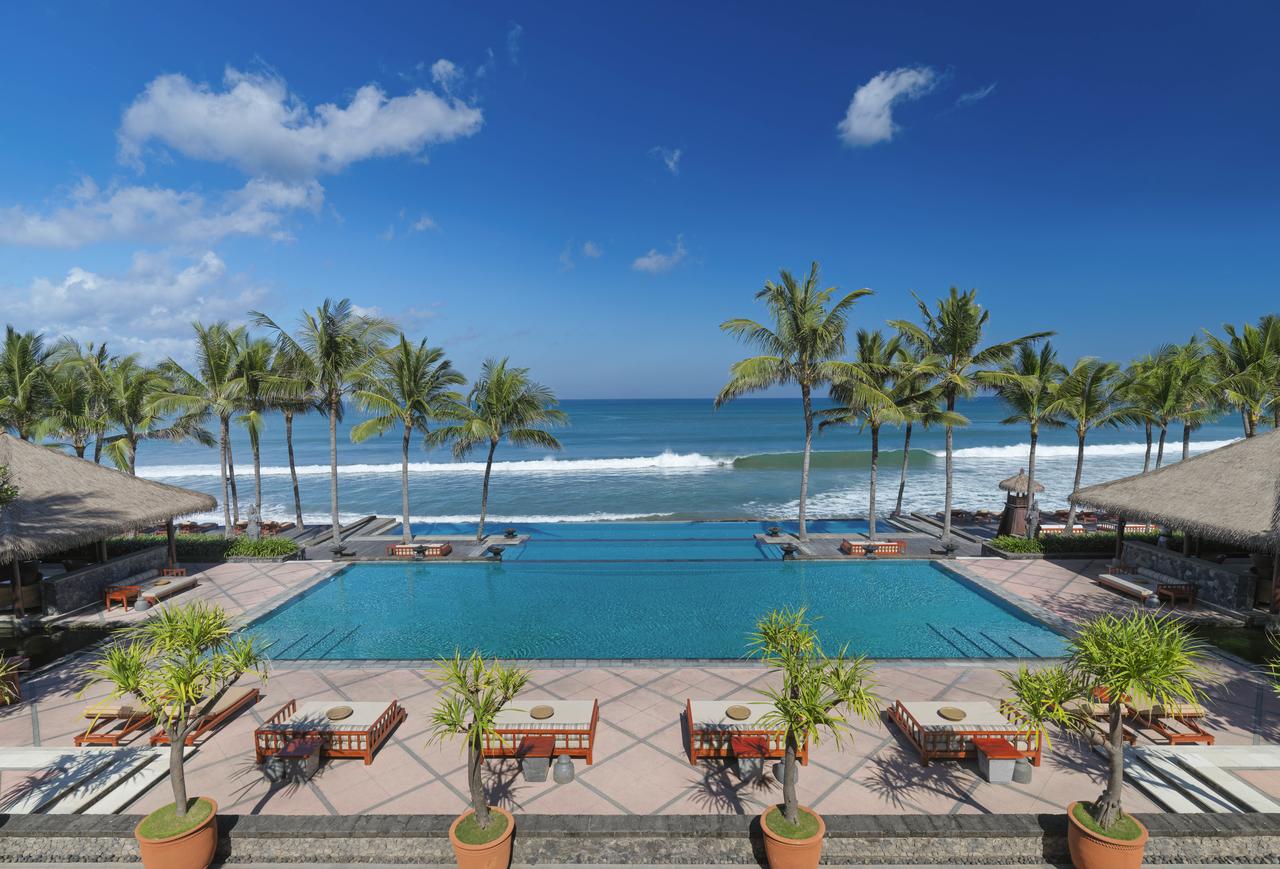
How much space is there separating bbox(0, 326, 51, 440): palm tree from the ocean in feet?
38.6

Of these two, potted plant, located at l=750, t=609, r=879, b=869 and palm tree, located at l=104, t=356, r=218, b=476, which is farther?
palm tree, located at l=104, t=356, r=218, b=476

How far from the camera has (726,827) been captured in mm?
6160

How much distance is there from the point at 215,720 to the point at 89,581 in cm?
894

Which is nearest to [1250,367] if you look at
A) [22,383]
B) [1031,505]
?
[1031,505]

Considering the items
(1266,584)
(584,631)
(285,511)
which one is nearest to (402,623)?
(584,631)

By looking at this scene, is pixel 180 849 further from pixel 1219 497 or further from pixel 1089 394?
pixel 1089 394

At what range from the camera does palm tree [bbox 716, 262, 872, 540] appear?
17797 millimetres

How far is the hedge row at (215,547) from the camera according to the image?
1798cm

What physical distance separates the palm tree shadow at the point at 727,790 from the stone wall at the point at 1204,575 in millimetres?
12753

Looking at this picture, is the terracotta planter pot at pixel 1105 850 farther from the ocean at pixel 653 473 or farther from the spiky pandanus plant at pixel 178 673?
the ocean at pixel 653 473

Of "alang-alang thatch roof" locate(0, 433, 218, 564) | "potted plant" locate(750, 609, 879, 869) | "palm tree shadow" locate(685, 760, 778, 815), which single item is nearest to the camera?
"potted plant" locate(750, 609, 879, 869)

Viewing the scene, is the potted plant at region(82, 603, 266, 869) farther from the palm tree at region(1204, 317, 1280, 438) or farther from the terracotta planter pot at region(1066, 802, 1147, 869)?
the palm tree at region(1204, 317, 1280, 438)

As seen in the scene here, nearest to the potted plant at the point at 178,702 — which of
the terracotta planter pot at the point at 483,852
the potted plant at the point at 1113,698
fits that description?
the terracotta planter pot at the point at 483,852

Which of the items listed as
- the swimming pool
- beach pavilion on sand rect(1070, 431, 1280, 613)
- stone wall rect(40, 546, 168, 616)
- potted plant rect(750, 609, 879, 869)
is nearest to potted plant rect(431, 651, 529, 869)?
potted plant rect(750, 609, 879, 869)
